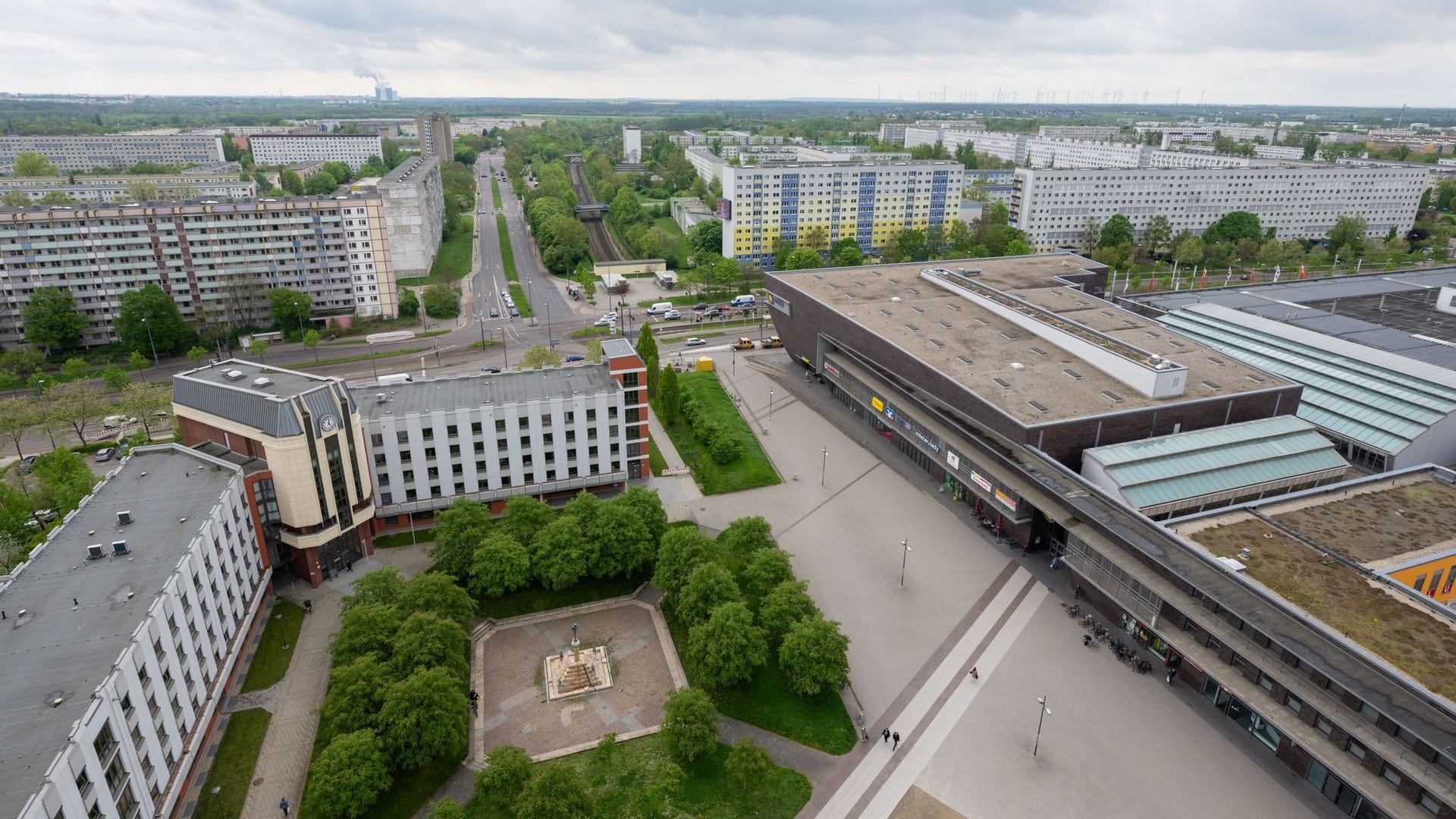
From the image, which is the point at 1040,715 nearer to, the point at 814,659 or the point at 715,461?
the point at 814,659

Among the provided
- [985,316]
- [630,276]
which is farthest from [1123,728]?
[630,276]

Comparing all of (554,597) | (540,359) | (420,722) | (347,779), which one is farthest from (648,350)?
(347,779)

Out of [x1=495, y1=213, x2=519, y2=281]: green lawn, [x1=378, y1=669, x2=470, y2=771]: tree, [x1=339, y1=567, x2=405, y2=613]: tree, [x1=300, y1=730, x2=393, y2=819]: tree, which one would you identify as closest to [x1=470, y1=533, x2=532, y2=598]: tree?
[x1=339, y1=567, x2=405, y2=613]: tree

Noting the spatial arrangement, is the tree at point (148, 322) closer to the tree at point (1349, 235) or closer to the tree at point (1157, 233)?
the tree at point (1157, 233)

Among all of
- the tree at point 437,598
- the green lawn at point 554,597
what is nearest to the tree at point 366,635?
the tree at point 437,598

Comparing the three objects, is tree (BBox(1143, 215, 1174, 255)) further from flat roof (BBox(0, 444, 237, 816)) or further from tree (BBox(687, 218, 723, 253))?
flat roof (BBox(0, 444, 237, 816))
